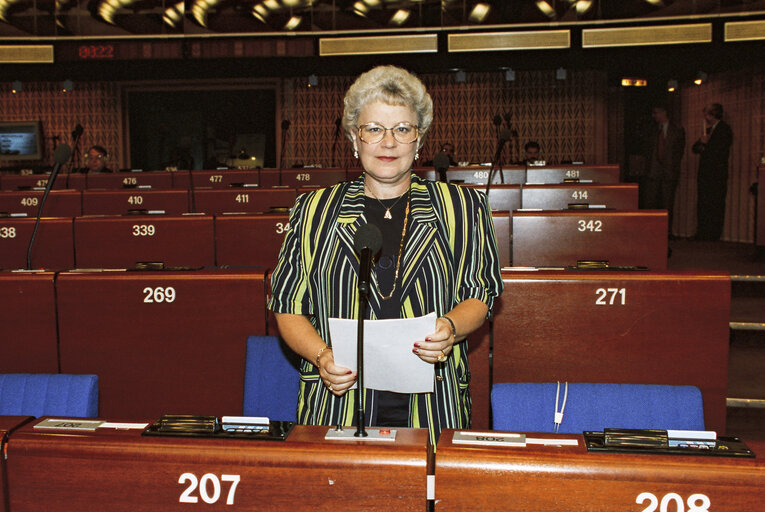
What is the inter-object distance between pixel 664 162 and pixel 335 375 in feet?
28.6

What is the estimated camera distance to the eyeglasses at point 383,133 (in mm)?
1614

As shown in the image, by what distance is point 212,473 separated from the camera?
0.99m

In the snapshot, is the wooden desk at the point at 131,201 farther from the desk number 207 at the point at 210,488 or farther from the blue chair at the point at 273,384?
the desk number 207 at the point at 210,488

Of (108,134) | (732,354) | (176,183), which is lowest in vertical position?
(732,354)

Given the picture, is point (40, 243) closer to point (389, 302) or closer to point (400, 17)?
point (389, 302)

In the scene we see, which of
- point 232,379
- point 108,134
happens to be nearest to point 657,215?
point 232,379

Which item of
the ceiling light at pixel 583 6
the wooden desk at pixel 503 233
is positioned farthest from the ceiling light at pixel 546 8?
the wooden desk at pixel 503 233

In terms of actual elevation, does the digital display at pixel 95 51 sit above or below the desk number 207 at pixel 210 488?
above

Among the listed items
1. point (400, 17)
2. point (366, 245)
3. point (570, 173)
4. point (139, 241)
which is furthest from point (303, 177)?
point (366, 245)

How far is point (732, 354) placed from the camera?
3947 millimetres

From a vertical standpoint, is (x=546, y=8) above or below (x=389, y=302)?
above

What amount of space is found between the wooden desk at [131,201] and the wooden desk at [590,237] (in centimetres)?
280

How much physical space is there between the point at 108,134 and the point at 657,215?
1201cm

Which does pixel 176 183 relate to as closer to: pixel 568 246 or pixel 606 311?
pixel 568 246
